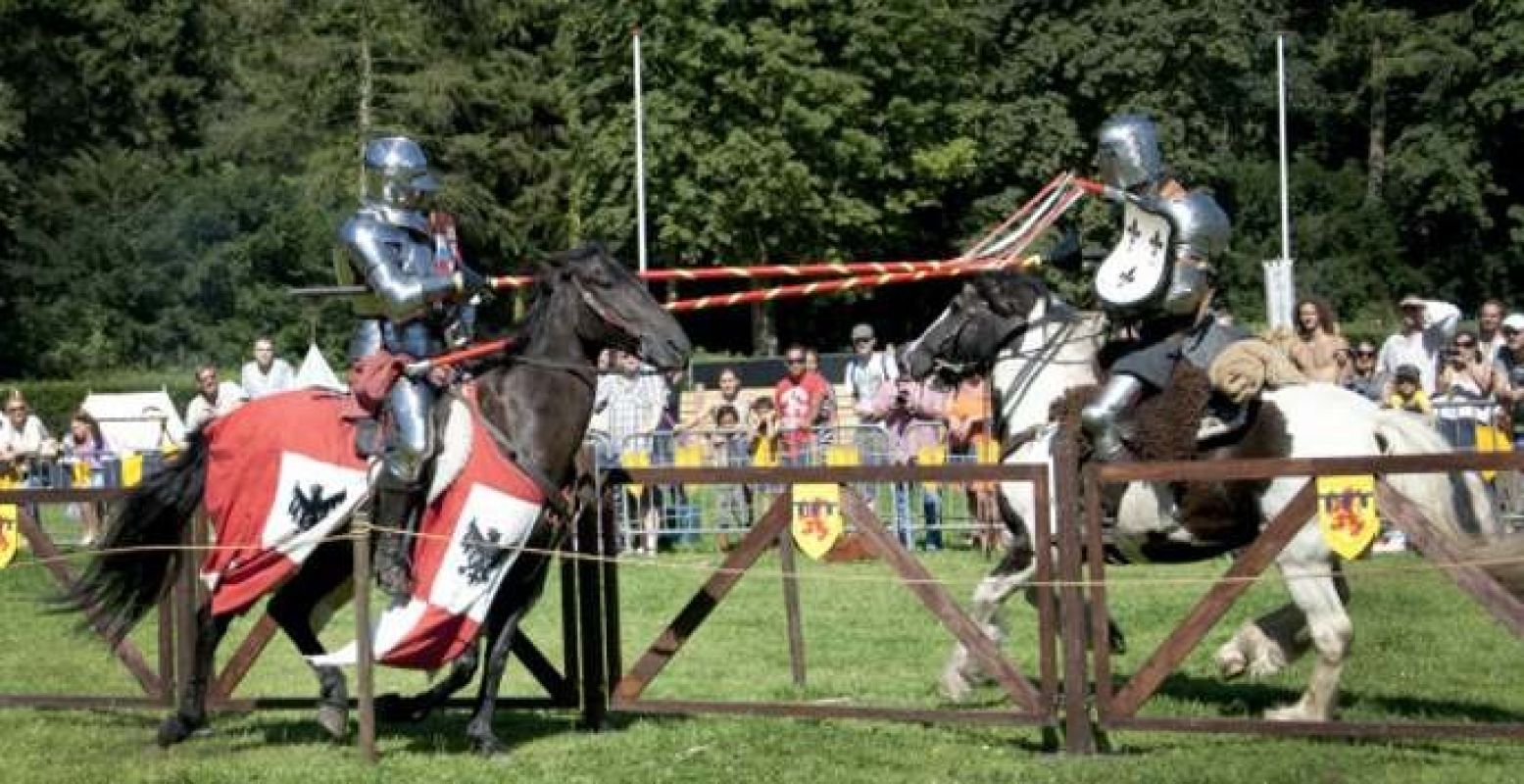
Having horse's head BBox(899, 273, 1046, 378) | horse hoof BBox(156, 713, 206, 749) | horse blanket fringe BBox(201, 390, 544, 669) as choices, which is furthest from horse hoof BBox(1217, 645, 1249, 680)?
horse hoof BBox(156, 713, 206, 749)

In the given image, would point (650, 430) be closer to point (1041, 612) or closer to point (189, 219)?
point (1041, 612)

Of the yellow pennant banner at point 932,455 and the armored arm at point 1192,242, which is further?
the yellow pennant banner at point 932,455

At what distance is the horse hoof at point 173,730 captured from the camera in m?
10.5

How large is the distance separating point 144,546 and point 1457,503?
6.34m

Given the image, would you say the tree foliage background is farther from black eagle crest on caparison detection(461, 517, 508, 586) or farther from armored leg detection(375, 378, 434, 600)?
black eagle crest on caparison detection(461, 517, 508, 586)

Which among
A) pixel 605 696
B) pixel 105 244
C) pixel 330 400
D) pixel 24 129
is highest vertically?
pixel 24 129

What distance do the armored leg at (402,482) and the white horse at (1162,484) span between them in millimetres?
2856

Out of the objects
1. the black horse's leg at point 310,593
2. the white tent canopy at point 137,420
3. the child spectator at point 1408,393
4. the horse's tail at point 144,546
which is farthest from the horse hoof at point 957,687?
the white tent canopy at point 137,420

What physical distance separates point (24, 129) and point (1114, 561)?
5019 centimetres

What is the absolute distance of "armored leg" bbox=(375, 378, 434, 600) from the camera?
9875 millimetres

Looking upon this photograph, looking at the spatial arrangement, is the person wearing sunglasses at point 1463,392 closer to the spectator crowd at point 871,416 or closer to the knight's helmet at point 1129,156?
the spectator crowd at point 871,416

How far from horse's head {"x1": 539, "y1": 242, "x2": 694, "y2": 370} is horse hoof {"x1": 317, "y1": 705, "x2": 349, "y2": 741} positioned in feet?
7.22

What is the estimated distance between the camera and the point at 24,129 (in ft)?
184

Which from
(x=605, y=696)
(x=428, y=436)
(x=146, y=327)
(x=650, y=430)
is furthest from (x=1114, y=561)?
(x=146, y=327)
